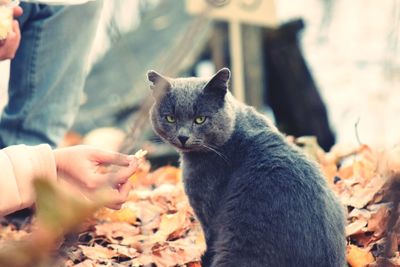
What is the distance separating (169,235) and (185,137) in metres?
0.42

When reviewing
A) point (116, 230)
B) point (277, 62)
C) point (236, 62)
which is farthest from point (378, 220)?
point (277, 62)

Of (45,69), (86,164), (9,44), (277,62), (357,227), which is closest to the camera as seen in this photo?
(86,164)

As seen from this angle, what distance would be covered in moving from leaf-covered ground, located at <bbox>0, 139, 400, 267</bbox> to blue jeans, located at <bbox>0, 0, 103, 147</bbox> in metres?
0.50

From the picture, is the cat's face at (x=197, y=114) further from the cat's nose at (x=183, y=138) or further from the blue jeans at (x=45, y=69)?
the blue jeans at (x=45, y=69)

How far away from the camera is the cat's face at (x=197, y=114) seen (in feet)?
7.22

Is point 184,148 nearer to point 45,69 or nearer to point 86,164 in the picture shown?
point 86,164

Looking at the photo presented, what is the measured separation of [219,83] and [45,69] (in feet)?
3.76

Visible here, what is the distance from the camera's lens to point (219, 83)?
2.22 meters

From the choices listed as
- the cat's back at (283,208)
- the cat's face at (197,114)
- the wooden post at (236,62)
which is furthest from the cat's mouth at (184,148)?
the wooden post at (236,62)

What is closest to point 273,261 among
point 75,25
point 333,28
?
point 75,25

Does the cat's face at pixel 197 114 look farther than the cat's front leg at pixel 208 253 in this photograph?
Yes

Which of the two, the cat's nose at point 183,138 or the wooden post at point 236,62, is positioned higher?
the cat's nose at point 183,138

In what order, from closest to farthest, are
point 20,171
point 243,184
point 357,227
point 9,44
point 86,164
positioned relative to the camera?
point 20,171 → point 86,164 → point 243,184 → point 357,227 → point 9,44

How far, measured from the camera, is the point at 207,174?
2.18 m
